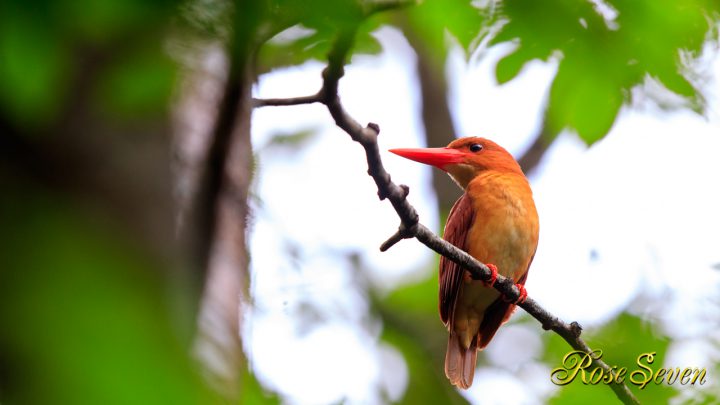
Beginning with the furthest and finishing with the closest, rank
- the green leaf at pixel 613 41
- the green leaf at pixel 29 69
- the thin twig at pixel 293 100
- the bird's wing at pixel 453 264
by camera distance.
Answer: the bird's wing at pixel 453 264
the thin twig at pixel 293 100
the green leaf at pixel 613 41
the green leaf at pixel 29 69

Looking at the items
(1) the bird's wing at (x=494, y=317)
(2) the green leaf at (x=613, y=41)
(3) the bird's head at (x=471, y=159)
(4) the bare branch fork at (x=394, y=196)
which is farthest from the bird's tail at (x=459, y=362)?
(2) the green leaf at (x=613, y=41)

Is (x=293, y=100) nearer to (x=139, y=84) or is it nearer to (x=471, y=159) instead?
(x=139, y=84)

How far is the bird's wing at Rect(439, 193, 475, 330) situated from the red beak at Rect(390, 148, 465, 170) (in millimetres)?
334

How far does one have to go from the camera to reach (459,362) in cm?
484

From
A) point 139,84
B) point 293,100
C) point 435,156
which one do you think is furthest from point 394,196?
point 435,156

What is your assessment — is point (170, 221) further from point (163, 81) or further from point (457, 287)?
point (457, 287)

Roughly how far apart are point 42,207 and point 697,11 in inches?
69.1

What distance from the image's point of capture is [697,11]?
2.00 m

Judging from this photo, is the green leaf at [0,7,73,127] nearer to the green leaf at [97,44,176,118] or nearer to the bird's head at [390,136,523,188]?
the green leaf at [97,44,176,118]

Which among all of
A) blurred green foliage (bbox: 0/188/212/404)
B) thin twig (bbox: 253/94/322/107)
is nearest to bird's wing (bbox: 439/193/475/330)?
thin twig (bbox: 253/94/322/107)

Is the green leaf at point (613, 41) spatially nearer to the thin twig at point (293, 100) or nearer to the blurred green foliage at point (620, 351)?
the thin twig at point (293, 100)

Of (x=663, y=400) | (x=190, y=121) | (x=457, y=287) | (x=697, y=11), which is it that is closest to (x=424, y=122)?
(x=457, y=287)

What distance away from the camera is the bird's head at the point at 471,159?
5.48 m

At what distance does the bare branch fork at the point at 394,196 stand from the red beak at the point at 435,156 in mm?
1095
